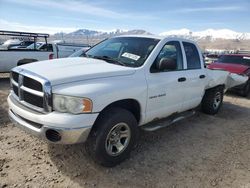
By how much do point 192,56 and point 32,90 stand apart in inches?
131

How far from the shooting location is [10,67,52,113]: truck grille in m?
3.23

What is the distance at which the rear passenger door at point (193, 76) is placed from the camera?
5104mm

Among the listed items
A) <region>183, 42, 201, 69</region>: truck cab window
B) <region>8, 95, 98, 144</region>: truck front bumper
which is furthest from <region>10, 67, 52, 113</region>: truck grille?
<region>183, 42, 201, 69</region>: truck cab window

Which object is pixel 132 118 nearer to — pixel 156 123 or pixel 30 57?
pixel 156 123

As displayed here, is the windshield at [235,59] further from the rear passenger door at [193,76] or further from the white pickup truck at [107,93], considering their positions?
the white pickup truck at [107,93]

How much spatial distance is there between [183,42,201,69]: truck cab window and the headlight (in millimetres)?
2632

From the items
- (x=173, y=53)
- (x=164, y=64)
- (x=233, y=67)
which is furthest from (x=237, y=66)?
(x=164, y=64)

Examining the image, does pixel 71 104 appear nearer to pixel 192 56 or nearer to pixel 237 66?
pixel 192 56

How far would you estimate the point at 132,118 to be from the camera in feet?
12.7

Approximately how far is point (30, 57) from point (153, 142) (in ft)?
24.7

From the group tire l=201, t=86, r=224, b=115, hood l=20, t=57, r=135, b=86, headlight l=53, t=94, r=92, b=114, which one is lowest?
tire l=201, t=86, r=224, b=115

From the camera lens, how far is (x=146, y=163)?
403 centimetres

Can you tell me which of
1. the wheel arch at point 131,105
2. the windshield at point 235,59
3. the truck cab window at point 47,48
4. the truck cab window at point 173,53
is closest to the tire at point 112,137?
the wheel arch at point 131,105

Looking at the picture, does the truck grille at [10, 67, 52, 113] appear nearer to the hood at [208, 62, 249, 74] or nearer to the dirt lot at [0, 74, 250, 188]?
the dirt lot at [0, 74, 250, 188]
